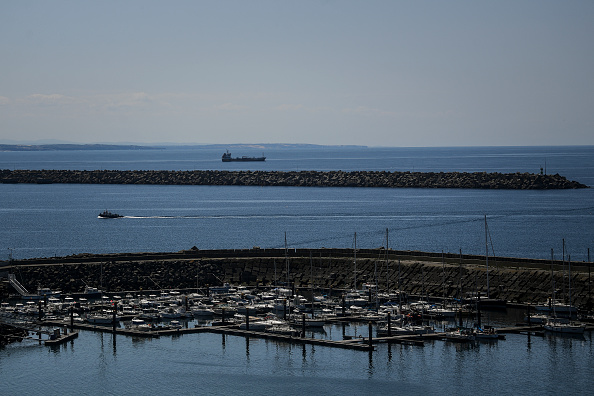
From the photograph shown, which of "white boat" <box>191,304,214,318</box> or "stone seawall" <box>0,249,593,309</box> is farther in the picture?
"stone seawall" <box>0,249,593,309</box>

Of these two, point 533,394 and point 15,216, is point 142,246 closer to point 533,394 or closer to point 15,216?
point 15,216

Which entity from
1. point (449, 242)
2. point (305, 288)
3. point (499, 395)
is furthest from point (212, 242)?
point (499, 395)

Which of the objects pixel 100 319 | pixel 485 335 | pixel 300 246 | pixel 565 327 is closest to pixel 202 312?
pixel 100 319

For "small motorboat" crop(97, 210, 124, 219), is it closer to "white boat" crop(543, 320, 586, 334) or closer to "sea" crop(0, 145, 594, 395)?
"sea" crop(0, 145, 594, 395)

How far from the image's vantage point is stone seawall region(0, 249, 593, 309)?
219ft

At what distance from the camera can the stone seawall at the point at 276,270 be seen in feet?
219

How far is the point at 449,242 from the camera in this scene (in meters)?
107

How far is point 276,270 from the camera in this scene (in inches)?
2874

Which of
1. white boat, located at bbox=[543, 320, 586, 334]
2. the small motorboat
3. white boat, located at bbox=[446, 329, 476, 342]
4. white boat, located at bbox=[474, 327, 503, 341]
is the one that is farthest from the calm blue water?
white boat, located at bbox=[446, 329, 476, 342]

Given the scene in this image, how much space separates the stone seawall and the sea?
4.70 m

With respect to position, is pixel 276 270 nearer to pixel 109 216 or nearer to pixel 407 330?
pixel 407 330

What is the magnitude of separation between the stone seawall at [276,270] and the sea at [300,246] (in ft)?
15.4

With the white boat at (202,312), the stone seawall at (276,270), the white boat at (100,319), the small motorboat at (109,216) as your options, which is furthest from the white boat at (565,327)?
the small motorboat at (109,216)

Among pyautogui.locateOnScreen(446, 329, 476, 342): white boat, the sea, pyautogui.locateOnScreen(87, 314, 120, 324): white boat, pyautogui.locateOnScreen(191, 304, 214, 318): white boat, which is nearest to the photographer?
the sea
